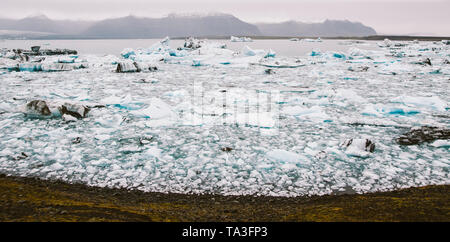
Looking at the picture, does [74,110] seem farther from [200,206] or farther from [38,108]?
[200,206]

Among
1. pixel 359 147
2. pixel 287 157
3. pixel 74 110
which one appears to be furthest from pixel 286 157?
pixel 74 110

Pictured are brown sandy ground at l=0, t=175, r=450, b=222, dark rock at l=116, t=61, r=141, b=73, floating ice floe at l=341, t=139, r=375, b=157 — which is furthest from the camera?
dark rock at l=116, t=61, r=141, b=73

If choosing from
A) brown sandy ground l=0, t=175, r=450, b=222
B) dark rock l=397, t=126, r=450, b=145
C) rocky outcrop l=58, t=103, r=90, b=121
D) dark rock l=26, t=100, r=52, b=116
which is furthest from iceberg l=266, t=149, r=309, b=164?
dark rock l=26, t=100, r=52, b=116

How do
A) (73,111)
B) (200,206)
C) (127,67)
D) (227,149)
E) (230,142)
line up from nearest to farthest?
(200,206)
(227,149)
(230,142)
(73,111)
(127,67)

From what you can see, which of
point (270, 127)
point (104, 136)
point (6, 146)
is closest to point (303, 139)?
point (270, 127)

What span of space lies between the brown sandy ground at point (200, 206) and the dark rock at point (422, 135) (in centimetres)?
157

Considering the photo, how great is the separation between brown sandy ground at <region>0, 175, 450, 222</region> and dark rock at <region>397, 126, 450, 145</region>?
1566 millimetres

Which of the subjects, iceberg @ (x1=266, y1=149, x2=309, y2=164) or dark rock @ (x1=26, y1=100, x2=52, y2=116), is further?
dark rock @ (x1=26, y1=100, x2=52, y2=116)

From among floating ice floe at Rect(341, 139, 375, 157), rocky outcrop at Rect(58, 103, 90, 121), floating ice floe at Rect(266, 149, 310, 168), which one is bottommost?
floating ice floe at Rect(266, 149, 310, 168)

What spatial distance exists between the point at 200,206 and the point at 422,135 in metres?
4.10

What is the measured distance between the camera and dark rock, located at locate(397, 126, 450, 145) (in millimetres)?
4241

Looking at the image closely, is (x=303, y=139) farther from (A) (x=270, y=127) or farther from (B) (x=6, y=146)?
(B) (x=6, y=146)

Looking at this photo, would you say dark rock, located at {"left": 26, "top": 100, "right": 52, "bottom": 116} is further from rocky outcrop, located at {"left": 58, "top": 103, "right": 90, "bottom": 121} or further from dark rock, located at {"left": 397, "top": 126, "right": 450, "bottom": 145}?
dark rock, located at {"left": 397, "top": 126, "right": 450, "bottom": 145}

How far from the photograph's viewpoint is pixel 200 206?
2.52 metres
